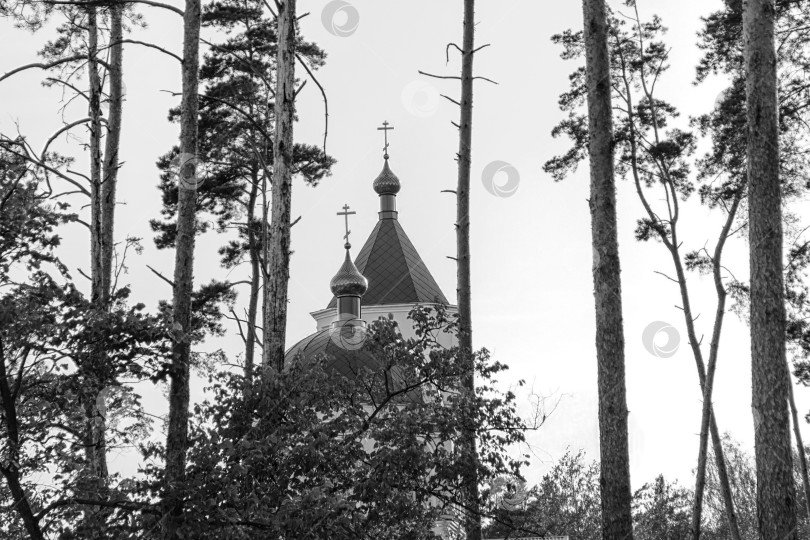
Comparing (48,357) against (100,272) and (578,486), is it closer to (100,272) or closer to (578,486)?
(100,272)

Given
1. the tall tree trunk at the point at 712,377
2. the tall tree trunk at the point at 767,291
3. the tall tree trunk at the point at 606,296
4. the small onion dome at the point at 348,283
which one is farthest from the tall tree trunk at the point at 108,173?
the small onion dome at the point at 348,283

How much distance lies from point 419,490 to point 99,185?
657 cm

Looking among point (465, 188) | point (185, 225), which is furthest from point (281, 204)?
point (465, 188)

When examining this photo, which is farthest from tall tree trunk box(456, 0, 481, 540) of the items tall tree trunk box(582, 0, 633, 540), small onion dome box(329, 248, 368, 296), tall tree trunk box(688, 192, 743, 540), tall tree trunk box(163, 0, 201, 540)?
small onion dome box(329, 248, 368, 296)

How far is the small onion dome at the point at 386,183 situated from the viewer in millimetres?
45094

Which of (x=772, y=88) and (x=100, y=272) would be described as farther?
(x=100, y=272)

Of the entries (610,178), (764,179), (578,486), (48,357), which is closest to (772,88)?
(764,179)

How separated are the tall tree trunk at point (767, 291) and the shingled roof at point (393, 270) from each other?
101 feet

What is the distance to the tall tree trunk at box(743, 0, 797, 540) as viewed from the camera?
Result: 379 inches

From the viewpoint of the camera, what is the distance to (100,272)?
13.4 meters

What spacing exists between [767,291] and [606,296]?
1.59 meters

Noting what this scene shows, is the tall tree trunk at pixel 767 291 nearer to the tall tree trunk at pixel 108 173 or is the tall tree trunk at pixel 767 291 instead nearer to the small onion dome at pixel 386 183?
the tall tree trunk at pixel 108 173

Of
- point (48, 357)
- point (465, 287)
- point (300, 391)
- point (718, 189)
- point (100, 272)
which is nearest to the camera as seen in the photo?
point (48, 357)

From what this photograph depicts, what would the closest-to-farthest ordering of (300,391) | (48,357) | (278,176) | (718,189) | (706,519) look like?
(48,357) → (300,391) → (278,176) → (718,189) → (706,519)
